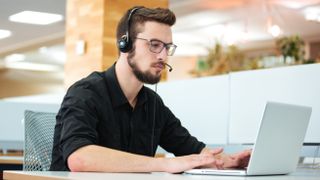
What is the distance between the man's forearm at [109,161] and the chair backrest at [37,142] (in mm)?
400

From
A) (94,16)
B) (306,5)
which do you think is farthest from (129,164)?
(306,5)

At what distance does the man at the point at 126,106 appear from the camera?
4.86 feet

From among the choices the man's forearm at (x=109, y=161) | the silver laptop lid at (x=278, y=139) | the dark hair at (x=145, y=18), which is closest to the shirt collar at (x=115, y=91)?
the dark hair at (x=145, y=18)

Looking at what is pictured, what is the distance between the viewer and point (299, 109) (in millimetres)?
1406

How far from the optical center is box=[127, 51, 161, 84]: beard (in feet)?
5.40

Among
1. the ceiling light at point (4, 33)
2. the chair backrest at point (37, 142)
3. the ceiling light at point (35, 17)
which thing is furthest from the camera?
the ceiling light at point (4, 33)

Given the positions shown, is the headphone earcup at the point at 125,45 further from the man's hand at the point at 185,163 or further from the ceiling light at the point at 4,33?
the ceiling light at the point at 4,33

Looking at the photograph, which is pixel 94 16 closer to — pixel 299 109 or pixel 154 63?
pixel 154 63

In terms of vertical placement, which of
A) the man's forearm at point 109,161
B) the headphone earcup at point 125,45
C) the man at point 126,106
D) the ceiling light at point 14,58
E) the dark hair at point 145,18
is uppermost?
the dark hair at point 145,18

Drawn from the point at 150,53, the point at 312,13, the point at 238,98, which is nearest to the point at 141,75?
the point at 150,53

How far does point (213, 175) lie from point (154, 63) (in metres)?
0.47

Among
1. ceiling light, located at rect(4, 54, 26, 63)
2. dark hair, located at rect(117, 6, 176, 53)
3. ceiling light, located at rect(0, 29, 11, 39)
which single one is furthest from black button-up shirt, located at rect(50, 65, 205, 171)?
ceiling light, located at rect(4, 54, 26, 63)

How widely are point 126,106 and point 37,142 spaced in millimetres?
340

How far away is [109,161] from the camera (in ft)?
4.39
